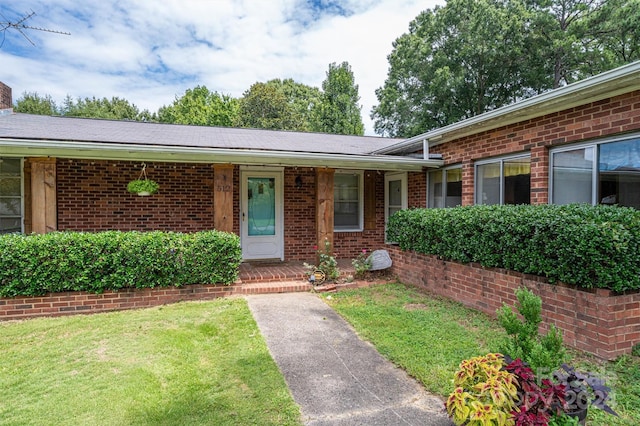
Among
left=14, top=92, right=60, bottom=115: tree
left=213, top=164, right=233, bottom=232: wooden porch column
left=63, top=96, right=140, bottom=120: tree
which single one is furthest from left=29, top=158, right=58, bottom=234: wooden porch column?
left=63, top=96, right=140, bottom=120: tree

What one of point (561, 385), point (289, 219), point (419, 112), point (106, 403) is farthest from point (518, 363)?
point (419, 112)

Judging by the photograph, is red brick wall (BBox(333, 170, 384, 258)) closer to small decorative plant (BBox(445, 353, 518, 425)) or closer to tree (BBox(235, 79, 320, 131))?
small decorative plant (BBox(445, 353, 518, 425))

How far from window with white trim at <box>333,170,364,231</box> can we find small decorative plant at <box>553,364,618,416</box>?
705cm

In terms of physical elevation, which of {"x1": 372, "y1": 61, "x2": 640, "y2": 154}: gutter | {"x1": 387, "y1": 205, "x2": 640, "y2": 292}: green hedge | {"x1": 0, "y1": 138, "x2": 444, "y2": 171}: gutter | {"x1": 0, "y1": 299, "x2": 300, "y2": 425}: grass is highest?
{"x1": 372, "y1": 61, "x2": 640, "y2": 154}: gutter

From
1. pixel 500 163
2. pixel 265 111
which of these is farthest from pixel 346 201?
pixel 265 111

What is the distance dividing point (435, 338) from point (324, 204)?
378cm

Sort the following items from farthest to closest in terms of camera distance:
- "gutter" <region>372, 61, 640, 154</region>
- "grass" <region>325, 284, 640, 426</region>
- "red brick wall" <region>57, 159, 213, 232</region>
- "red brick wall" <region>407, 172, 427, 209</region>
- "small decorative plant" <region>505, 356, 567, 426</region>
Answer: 1. "red brick wall" <region>407, 172, 427, 209</region>
2. "red brick wall" <region>57, 159, 213, 232</region>
3. "gutter" <region>372, 61, 640, 154</region>
4. "grass" <region>325, 284, 640, 426</region>
5. "small decorative plant" <region>505, 356, 567, 426</region>

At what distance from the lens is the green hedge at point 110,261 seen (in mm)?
5234

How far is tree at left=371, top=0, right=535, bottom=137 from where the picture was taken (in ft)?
64.5

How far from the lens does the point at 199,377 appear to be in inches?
133

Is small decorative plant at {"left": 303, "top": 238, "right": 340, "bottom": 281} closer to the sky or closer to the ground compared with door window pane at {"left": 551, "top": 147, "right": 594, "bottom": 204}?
closer to the ground

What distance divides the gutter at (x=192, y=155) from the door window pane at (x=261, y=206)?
1.80 metres

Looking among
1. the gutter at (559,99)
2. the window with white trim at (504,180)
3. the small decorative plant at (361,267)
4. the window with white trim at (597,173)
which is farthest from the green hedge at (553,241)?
the small decorative plant at (361,267)

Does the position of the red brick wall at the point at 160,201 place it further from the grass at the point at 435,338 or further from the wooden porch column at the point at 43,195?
the grass at the point at 435,338
